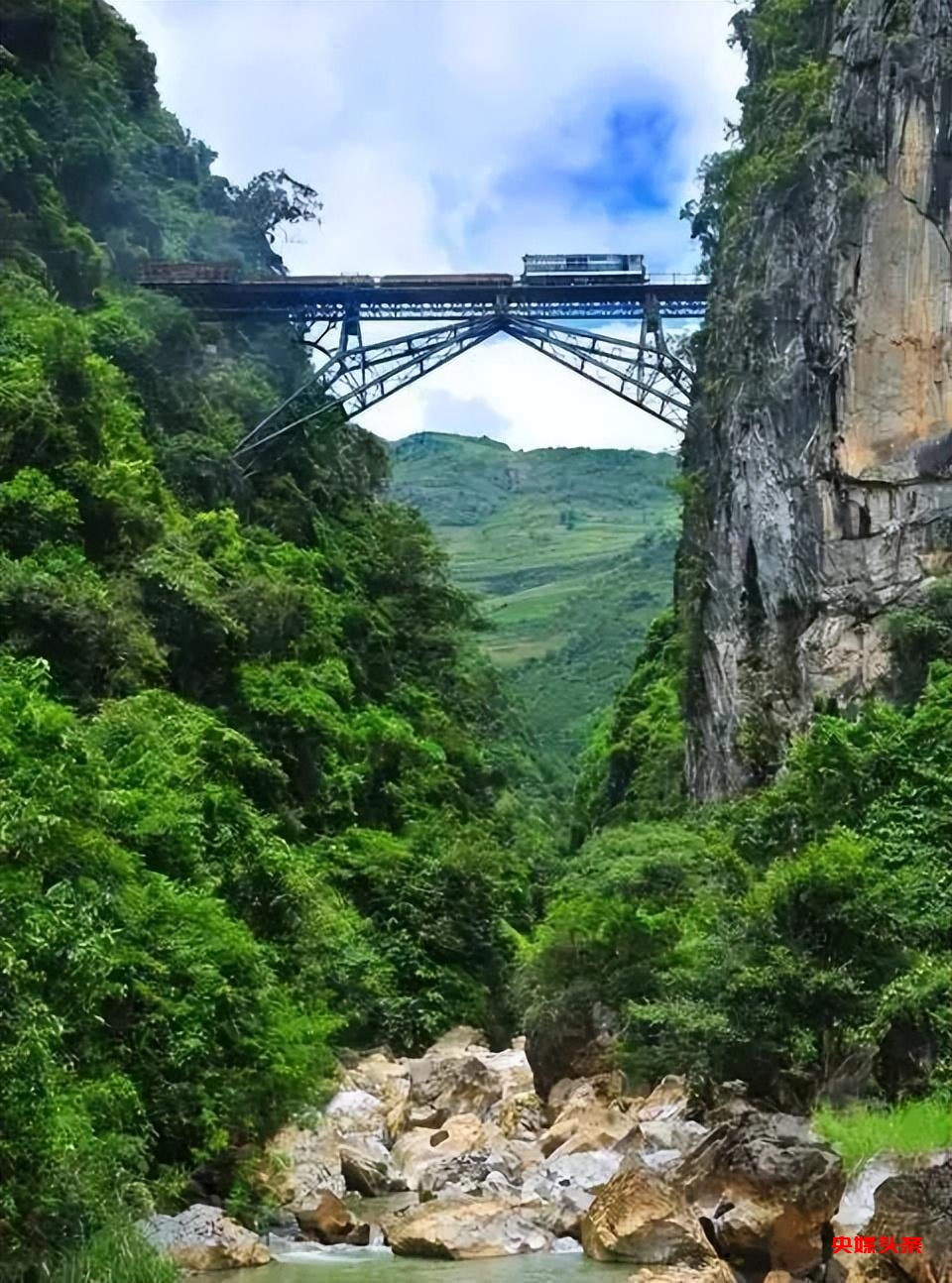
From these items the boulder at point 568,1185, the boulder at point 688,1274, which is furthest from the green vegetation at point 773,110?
the boulder at point 688,1274

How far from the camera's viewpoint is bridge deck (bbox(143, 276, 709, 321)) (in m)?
37.8

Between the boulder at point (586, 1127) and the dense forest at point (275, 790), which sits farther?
the boulder at point (586, 1127)

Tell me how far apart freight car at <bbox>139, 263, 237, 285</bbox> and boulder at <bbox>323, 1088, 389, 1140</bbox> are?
23.6 metres

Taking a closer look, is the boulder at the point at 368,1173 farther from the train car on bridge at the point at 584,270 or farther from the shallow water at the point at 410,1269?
the train car on bridge at the point at 584,270

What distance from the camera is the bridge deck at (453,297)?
124 feet

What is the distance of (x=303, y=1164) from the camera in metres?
17.8

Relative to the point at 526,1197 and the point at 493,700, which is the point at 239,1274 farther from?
the point at 493,700

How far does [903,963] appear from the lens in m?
16.8

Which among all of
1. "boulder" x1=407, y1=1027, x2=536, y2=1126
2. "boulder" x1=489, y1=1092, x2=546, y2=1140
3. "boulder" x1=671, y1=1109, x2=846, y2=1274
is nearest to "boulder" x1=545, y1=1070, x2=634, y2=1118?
"boulder" x1=489, y1=1092, x2=546, y2=1140

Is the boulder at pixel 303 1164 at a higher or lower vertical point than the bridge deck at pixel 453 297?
lower

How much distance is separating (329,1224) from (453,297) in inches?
1075

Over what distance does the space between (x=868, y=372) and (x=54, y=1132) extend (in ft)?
69.6

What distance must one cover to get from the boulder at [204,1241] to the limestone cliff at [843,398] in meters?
15.5

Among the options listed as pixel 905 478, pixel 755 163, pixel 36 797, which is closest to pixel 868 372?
pixel 905 478
